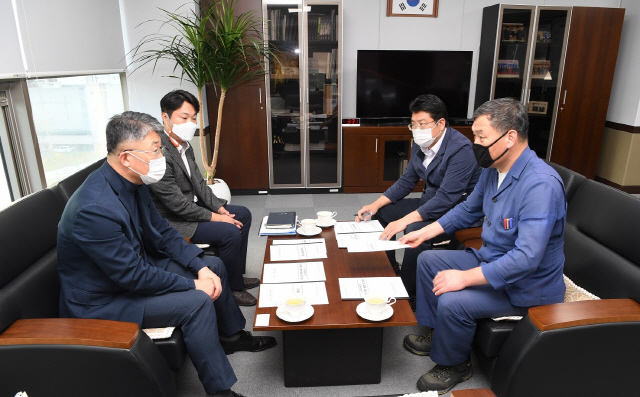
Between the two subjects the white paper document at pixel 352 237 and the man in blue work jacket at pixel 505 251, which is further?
the white paper document at pixel 352 237

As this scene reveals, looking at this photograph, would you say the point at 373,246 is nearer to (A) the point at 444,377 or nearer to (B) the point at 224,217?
(A) the point at 444,377

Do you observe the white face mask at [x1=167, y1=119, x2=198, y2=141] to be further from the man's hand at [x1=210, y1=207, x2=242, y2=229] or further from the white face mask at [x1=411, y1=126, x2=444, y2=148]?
the white face mask at [x1=411, y1=126, x2=444, y2=148]

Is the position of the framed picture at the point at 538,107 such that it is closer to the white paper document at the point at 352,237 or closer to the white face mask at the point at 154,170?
the white paper document at the point at 352,237

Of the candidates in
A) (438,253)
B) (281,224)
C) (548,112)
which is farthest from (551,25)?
(281,224)

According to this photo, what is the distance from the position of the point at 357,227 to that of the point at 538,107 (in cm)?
307

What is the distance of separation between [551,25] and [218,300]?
4086mm

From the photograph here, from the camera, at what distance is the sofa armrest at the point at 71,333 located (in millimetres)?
1282

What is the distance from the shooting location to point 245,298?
92.8 inches

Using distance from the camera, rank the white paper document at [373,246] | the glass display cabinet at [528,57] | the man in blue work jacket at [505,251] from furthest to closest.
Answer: the glass display cabinet at [528,57], the white paper document at [373,246], the man in blue work jacket at [505,251]

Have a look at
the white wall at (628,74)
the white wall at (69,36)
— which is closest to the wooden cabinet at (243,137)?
the white wall at (69,36)

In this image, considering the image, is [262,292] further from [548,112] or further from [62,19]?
[548,112]

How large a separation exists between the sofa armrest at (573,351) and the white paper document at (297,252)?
85cm

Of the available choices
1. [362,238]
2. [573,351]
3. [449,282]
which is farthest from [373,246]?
[573,351]

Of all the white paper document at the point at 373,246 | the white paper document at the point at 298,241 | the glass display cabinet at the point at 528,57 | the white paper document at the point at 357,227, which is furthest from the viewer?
the glass display cabinet at the point at 528,57
